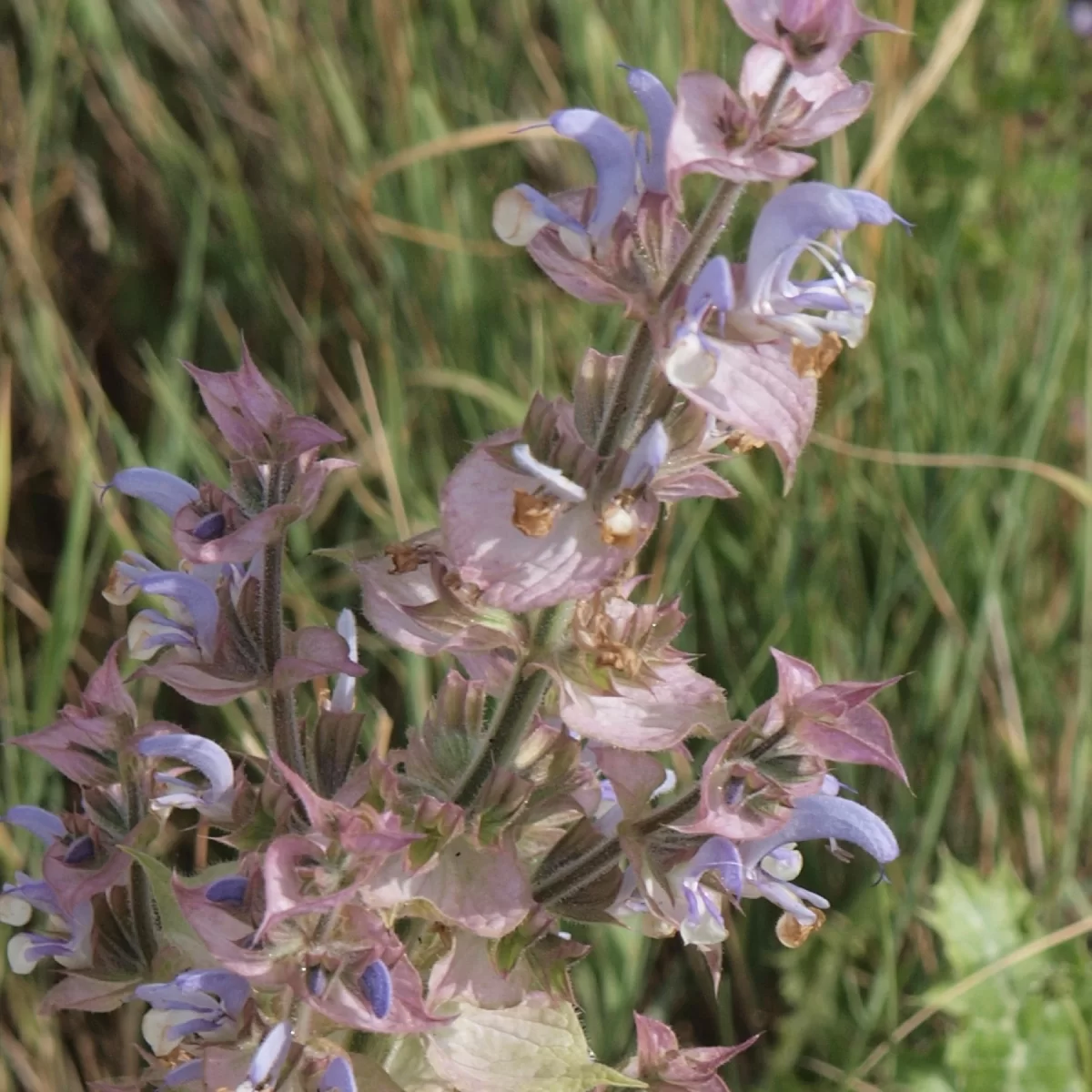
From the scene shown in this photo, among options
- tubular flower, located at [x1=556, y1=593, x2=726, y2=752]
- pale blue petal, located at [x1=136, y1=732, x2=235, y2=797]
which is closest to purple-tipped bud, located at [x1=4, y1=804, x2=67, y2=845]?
pale blue petal, located at [x1=136, y1=732, x2=235, y2=797]

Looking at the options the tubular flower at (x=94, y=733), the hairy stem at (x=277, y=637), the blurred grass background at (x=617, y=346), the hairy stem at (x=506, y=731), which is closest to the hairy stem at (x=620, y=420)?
the hairy stem at (x=506, y=731)

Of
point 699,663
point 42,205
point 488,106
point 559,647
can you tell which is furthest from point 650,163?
point 42,205

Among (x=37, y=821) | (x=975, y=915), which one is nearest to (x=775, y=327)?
(x=37, y=821)

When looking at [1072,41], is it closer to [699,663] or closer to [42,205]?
[699,663]

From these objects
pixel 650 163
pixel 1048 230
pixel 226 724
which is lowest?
pixel 226 724

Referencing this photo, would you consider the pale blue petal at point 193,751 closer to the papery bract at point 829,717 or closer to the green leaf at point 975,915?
the papery bract at point 829,717

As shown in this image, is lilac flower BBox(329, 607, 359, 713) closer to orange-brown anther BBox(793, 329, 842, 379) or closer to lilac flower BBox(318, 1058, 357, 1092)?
lilac flower BBox(318, 1058, 357, 1092)
